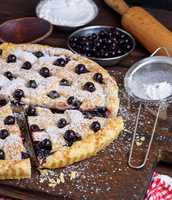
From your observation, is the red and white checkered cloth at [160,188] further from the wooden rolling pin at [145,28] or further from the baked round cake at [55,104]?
the wooden rolling pin at [145,28]

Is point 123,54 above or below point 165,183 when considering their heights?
above

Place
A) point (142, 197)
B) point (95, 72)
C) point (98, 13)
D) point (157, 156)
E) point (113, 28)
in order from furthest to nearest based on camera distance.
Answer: point (98, 13) → point (113, 28) → point (95, 72) → point (157, 156) → point (142, 197)

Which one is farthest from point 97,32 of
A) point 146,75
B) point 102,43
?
point 146,75

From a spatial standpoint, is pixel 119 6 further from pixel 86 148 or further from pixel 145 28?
pixel 86 148

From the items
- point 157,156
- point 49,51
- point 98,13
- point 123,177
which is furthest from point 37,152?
point 98,13

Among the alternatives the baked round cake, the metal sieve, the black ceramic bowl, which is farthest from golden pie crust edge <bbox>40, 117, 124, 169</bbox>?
the black ceramic bowl

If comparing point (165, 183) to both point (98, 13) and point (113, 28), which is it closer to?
point (113, 28)
